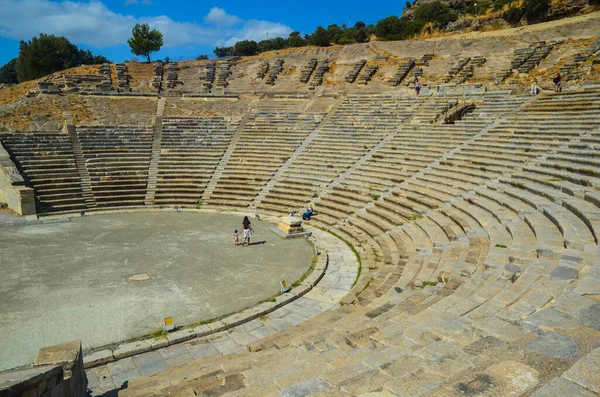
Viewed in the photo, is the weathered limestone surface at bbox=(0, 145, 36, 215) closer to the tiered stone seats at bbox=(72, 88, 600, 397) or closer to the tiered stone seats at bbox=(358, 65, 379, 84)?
the tiered stone seats at bbox=(72, 88, 600, 397)

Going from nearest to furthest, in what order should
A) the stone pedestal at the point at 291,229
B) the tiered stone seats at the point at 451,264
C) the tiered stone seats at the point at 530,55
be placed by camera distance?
the tiered stone seats at the point at 451,264 → the stone pedestal at the point at 291,229 → the tiered stone seats at the point at 530,55

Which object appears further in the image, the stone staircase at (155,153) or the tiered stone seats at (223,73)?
the tiered stone seats at (223,73)

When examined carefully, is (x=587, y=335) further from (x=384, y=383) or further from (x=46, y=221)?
(x=46, y=221)

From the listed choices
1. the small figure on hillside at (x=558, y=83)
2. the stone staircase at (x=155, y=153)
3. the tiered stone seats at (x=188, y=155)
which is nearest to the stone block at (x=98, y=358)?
the tiered stone seats at (x=188, y=155)

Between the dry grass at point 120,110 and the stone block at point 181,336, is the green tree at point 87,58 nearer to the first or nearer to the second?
the dry grass at point 120,110

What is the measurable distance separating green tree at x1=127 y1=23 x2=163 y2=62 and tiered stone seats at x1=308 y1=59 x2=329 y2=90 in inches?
907

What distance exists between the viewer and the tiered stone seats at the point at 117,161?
21641 mm

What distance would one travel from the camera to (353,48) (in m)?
34.8

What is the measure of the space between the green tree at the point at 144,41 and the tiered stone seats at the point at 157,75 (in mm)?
10964

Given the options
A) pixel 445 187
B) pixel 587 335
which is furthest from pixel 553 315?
pixel 445 187

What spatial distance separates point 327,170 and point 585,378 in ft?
60.9

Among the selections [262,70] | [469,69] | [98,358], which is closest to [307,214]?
[98,358]

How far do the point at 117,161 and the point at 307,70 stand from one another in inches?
683

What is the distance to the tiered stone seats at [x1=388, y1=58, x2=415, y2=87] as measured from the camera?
29.5m
